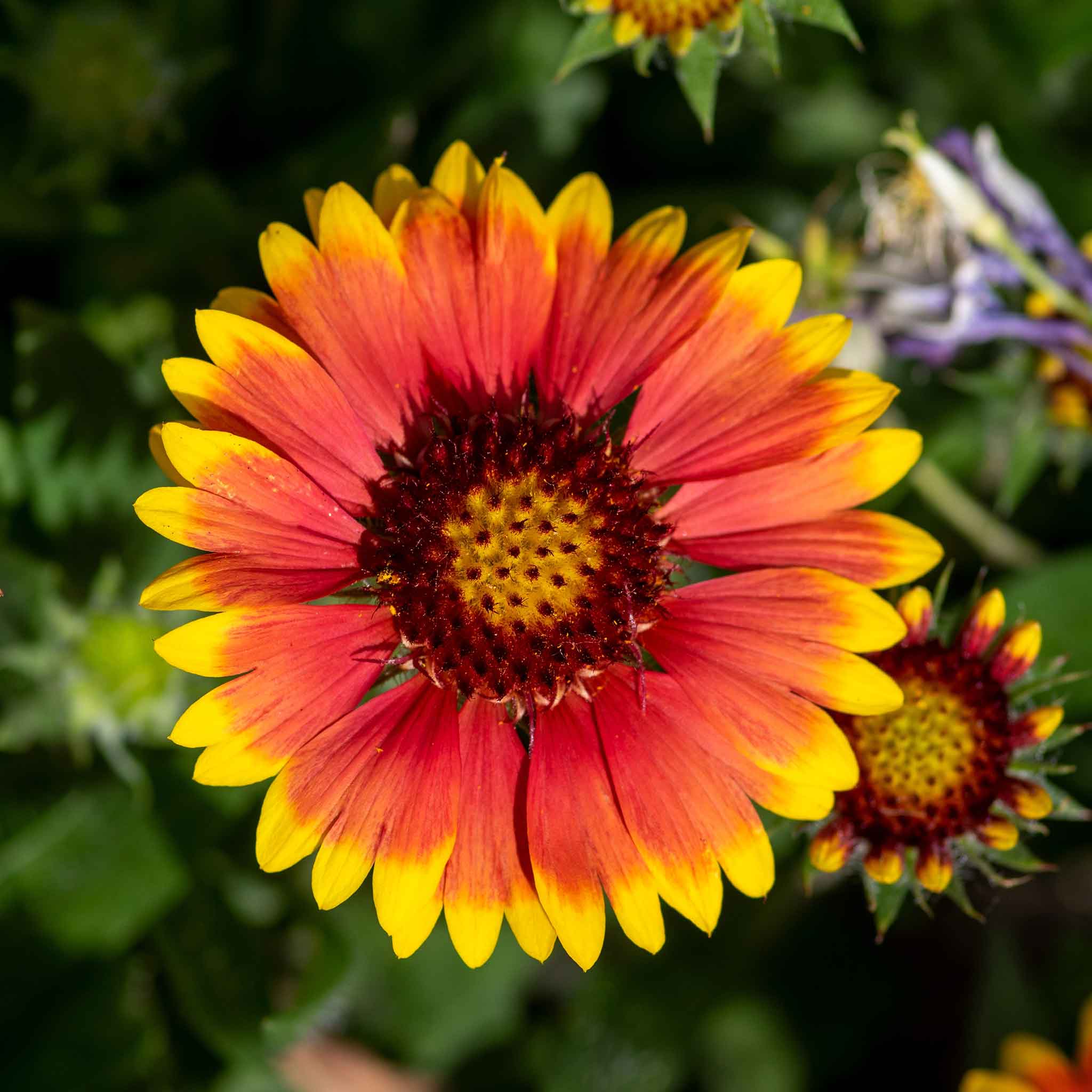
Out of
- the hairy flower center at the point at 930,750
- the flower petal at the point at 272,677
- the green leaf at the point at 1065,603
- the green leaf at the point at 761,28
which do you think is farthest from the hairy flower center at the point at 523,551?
the green leaf at the point at 1065,603

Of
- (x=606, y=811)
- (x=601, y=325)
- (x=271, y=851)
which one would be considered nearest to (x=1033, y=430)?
(x=601, y=325)

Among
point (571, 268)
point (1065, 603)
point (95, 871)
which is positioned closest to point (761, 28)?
point (571, 268)

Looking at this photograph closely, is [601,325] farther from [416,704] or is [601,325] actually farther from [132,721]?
[132,721]

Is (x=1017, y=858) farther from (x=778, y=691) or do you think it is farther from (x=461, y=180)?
(x=461, y=180)

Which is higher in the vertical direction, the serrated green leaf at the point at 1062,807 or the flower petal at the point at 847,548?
the flower petal at the point at 847,548

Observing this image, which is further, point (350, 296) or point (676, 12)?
point (676, 12)

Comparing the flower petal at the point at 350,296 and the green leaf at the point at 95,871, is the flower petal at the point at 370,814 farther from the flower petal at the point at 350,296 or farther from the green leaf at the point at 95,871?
the green leaf at the point at 95,871

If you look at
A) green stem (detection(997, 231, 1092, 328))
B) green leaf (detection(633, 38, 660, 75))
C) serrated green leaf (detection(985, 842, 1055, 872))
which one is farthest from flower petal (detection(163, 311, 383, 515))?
green stem (detection(997, 231, 1092, 328))
